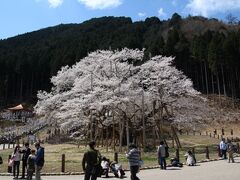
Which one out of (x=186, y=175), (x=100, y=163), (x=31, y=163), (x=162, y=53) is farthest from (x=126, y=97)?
(x=162, y=53)

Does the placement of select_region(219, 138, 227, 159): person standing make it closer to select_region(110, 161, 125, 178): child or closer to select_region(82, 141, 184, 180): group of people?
select_region(82, 141, 184, 180): group of people

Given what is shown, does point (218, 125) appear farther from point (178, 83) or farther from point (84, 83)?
point (84, 83)

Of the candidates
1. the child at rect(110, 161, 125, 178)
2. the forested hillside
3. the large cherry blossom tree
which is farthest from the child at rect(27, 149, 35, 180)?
the forested hillside

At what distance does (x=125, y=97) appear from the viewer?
3103 cm

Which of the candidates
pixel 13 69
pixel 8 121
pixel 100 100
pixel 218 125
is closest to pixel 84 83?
pixel 100 100

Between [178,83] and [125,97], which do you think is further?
[178,83]

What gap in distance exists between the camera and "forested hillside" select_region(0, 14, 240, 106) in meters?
62.9

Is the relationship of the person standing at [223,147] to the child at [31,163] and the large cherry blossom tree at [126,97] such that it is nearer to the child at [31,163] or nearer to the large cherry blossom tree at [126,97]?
the large cherry blossom tree at [126,97]

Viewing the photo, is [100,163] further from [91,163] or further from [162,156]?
[162,156]

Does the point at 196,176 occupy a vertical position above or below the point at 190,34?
below

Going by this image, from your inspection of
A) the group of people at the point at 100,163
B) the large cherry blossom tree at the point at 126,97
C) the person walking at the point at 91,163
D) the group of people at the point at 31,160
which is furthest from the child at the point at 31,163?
the large cherry blossom tree at the point at 126,97

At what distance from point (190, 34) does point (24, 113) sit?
44.9 metres

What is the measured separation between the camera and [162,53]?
69938 millimetres

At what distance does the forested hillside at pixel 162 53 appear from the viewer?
6288 centimetres
